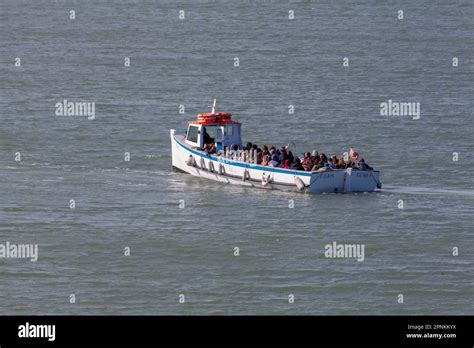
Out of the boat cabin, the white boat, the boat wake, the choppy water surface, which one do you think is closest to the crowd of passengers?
the white boat

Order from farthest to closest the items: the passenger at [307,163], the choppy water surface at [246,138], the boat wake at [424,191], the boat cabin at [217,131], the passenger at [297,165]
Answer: the boat cabin at [217,131] < the boat wake at [424,191] < the passenger at [297,165] < the passenger at [307,163] < the choppy water surface at [246,138]

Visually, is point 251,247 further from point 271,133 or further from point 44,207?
point 271,133

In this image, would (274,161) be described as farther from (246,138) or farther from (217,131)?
(246,138)

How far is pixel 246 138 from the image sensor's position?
224ft

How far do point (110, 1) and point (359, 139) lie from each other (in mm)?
52582

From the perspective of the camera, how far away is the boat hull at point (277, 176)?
52.1 metres

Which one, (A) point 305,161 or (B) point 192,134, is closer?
(A) point 305,161

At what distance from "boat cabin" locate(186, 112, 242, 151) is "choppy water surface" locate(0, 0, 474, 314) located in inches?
74.9

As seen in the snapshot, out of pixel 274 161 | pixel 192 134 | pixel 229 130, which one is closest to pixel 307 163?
pixel 274 161

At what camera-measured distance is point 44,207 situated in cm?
A: 5119

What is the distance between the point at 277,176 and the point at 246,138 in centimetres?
1544

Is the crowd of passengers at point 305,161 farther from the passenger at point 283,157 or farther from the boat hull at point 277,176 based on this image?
the boat hull at point 277,176

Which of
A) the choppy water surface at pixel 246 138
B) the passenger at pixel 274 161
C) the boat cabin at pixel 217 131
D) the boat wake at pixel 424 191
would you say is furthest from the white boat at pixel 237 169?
the boat wake at pixel 424 191

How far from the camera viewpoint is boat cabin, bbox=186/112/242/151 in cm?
5803
